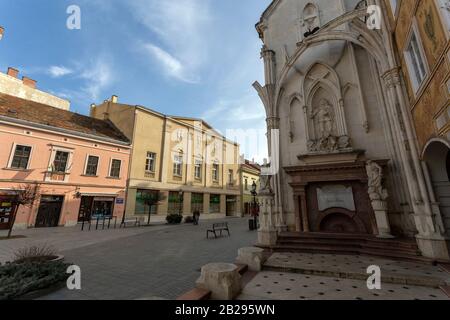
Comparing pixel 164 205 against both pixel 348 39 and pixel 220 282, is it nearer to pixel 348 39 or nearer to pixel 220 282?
pixel 220 282

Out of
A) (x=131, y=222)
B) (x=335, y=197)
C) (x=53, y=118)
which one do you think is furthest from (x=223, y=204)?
(x=335, y=197)

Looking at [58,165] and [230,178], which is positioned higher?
[230,178]

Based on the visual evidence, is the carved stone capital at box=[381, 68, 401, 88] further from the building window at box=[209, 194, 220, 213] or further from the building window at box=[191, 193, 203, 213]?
the building window at box=[209, 194, 220, 213]

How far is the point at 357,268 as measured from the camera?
551 cm

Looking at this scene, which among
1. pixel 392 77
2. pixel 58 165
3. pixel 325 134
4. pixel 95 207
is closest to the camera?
pixel 392 77

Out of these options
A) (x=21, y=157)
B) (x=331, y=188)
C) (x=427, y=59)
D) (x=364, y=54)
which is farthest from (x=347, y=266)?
(x=21, y=157)

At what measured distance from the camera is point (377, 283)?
462cm

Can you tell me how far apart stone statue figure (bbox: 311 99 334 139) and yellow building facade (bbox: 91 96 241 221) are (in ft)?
54.2

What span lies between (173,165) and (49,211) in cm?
1203

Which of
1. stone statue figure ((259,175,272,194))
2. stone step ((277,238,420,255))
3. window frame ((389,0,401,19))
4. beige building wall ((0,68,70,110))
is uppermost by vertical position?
beige building wall ((0,68,70,110))

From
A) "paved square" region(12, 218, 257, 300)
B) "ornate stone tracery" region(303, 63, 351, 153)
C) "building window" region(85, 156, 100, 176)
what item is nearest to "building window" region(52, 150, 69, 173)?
"building window" region(85, 156, 100, 176)

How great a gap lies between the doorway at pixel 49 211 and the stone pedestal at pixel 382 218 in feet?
68.8

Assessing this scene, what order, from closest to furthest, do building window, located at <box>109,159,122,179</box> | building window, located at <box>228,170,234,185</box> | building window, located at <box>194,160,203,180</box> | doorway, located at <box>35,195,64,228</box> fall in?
1. doorway, located at <box>35,195,64,228</box>
2. building window, located at <box>109,159,122,179</box>
3. building window, located at <box>194,160,203,180</box>
4. building window, located at <box>228,170,234,185</box>

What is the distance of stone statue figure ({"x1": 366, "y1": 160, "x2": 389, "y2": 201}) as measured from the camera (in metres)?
7.45
